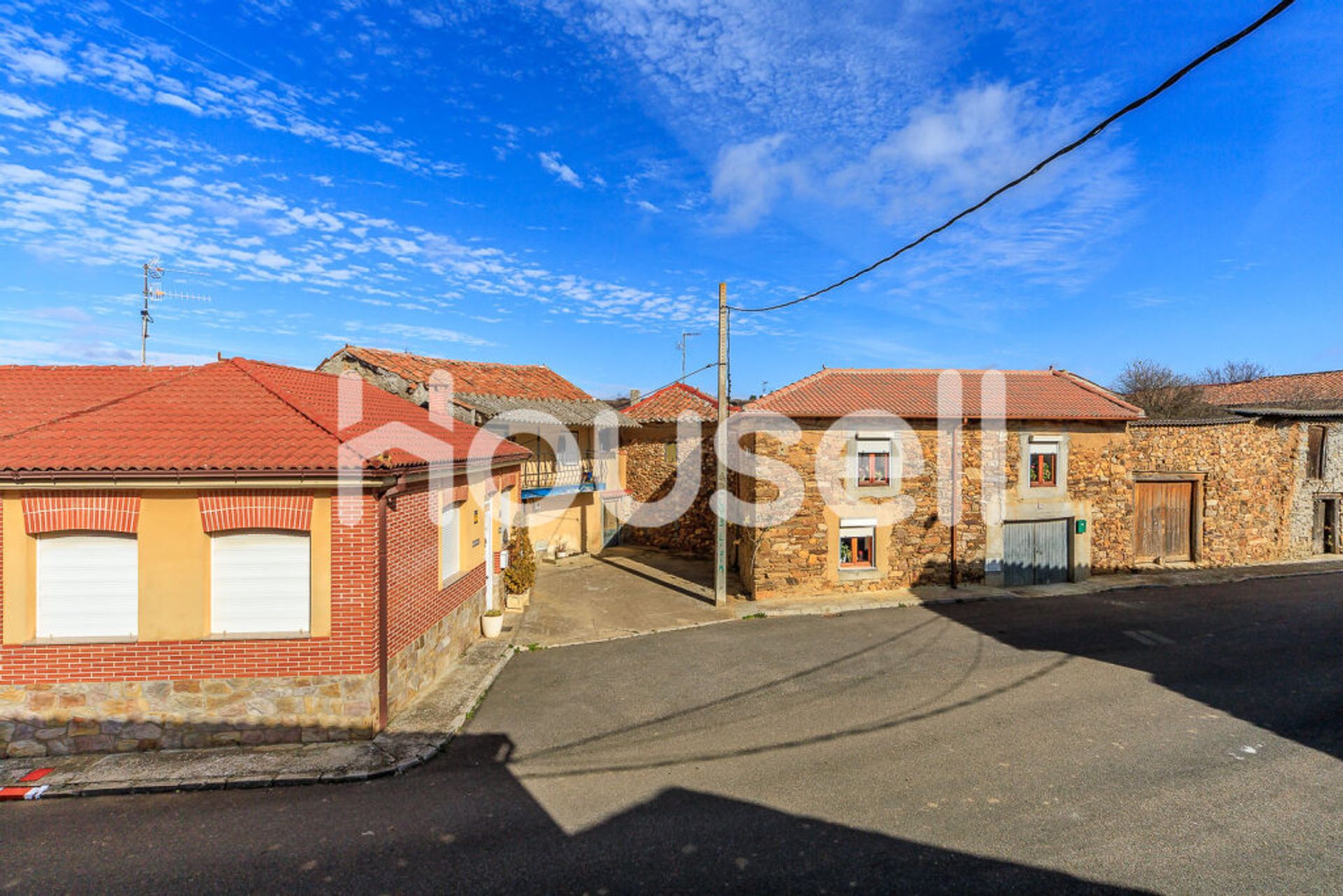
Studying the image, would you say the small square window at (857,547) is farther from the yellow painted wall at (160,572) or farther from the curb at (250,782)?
the yellow painted wall at (160,572)

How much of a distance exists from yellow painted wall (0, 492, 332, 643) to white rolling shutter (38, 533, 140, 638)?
0.31ft

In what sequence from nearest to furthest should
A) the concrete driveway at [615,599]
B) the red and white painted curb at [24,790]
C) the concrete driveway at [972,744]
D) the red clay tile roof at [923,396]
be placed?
the concrete driveway at [972,744]
the red and white painted curb at [24,790]
the concrete driveway at [615,599]
the red clay tile roof at [923,396]

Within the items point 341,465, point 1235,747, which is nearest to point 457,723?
point 341,465

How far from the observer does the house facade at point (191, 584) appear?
7262 millimetres

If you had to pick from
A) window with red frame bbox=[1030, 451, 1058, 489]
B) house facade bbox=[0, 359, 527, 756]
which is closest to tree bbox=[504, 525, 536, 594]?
house facade bbox=[0, 359, 527, 756]

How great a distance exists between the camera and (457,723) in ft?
27.0

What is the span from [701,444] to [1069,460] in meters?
10.9

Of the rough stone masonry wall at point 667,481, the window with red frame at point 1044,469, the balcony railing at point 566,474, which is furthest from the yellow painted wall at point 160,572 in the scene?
the window with red frame at point 1044,469

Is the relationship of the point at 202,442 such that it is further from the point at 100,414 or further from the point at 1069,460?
the point at 1069,460

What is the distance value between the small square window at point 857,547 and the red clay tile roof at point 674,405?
6.76 m

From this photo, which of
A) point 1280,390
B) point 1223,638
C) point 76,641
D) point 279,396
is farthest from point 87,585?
point 1280,390

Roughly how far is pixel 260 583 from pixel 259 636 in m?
0.66

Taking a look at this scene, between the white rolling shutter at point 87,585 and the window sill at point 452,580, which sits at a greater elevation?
the white rolling shutter at point 87,585

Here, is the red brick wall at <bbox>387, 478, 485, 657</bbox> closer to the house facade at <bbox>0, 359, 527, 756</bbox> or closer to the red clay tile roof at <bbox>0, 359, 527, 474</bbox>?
the house facade at <bbox>0, 359, 527, 756</bbox>
